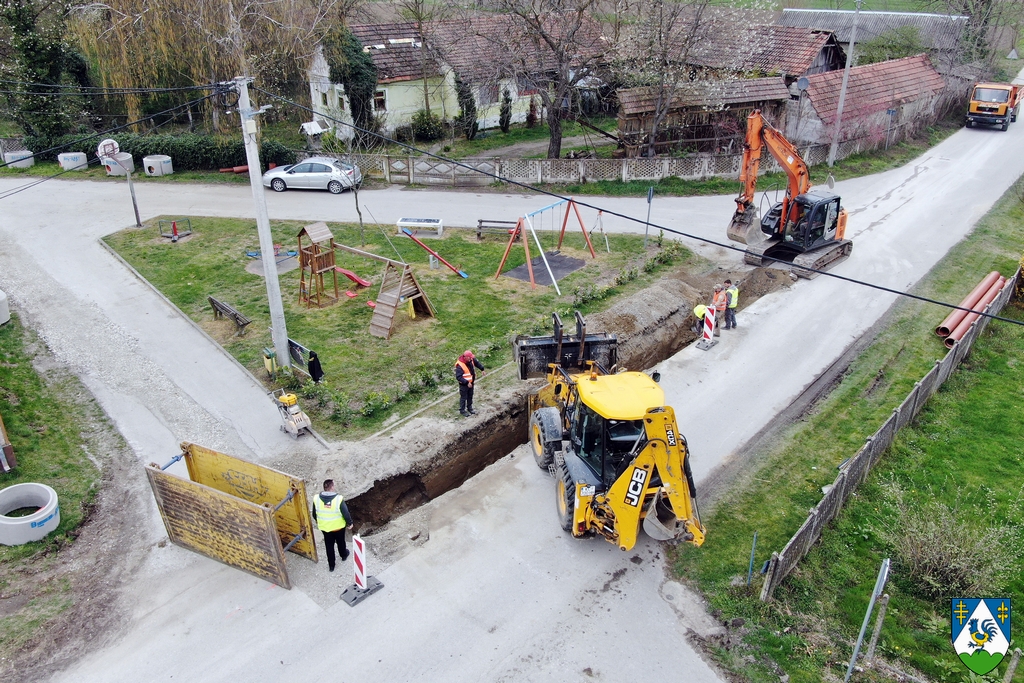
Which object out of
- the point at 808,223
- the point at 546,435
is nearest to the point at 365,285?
the point at 546,435

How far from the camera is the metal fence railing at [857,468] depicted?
393 inches

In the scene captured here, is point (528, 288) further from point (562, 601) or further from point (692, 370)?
point (562, 601)

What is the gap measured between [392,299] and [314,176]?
11.8 meters

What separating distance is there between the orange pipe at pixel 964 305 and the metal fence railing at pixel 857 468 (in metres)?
0.52

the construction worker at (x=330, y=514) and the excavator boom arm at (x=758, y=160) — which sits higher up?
the excavator boom arm at (x=758, y=160)

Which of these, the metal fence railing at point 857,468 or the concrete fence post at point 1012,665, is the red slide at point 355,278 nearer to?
the metal fence railing at point 857,468

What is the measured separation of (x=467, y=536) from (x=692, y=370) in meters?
6.74

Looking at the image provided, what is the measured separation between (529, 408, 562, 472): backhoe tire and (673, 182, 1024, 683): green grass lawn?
247 centimetres

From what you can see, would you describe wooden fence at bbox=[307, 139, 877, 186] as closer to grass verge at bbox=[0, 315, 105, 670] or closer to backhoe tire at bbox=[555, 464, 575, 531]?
grass verge at bbox=[0, 315, 105, 670]

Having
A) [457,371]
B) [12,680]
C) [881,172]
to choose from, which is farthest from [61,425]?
[881,172]

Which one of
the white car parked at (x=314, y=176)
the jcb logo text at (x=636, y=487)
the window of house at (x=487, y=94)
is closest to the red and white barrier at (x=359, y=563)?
the jcb logo text at (x=636, y=487)

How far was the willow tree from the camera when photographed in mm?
26359

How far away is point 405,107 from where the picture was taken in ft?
109

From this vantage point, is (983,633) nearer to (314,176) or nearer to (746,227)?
(746,227)
